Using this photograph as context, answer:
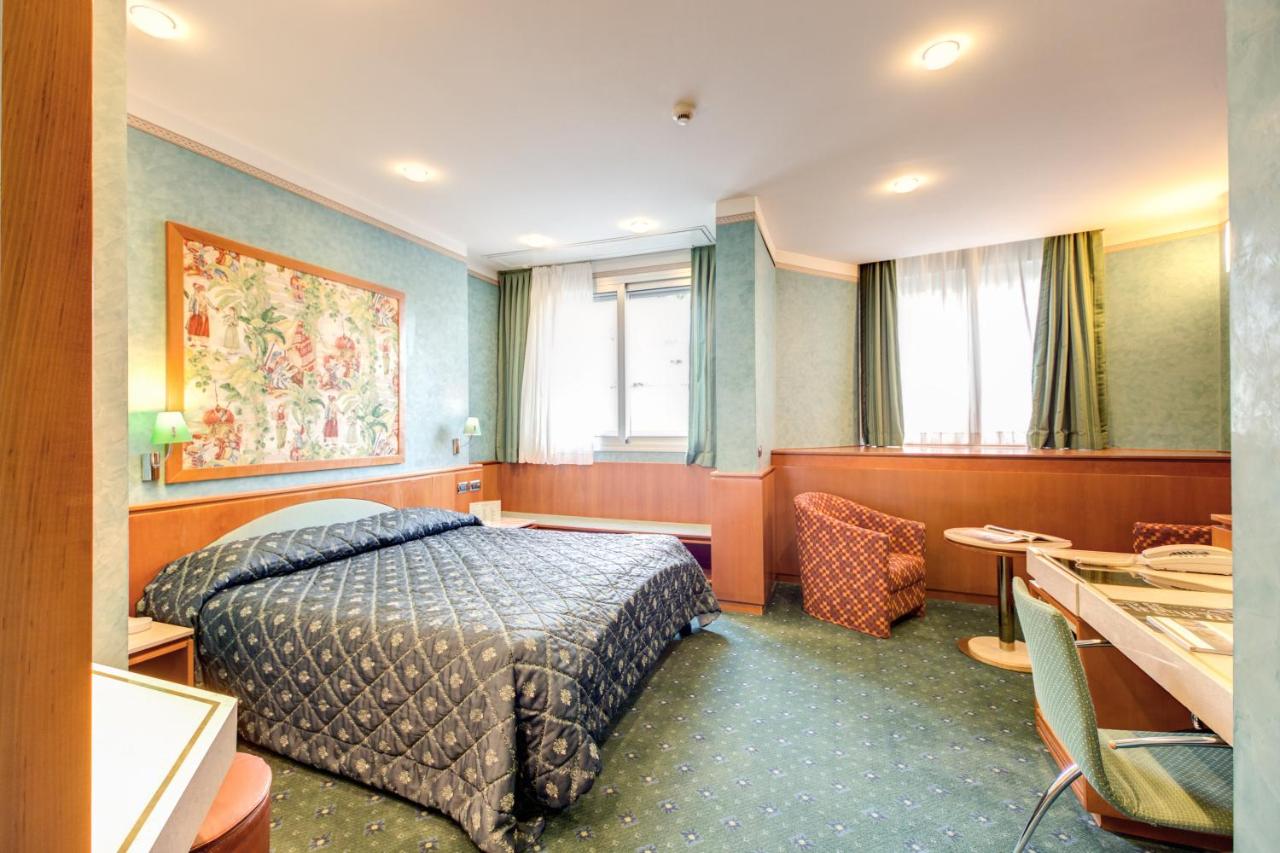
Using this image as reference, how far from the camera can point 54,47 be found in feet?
1.35

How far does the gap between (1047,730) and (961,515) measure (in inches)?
77.5

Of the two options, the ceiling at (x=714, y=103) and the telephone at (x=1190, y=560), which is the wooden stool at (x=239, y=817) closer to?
the ceiling at (x=714, y=103)

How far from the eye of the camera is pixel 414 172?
3125 mm

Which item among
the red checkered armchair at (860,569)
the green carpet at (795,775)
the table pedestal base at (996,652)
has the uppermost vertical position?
the red checkered armchair at (860,569)

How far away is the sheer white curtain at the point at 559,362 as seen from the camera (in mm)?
4871

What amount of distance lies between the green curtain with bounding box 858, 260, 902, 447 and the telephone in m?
2.65

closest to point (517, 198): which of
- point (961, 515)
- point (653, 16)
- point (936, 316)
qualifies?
point (653, 16)

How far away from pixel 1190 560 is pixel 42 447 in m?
2.70

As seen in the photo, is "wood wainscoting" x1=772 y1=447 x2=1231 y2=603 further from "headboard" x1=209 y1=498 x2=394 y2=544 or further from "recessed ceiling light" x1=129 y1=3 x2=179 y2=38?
"recessed ceiling light" x1=129 y1=3 x2=179 y2=38

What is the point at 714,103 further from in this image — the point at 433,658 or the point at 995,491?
the point at 995,491

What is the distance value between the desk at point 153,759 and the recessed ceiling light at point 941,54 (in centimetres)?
293

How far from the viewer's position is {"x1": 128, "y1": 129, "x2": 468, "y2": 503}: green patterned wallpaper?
2.39m

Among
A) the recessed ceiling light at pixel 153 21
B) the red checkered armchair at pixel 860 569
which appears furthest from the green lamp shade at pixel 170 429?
the red checkered armchair at pixel 860 569

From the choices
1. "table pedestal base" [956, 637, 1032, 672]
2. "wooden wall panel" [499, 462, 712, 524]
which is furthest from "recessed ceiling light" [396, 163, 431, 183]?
"table pedestal base" [956, 637, 1032, 672]
